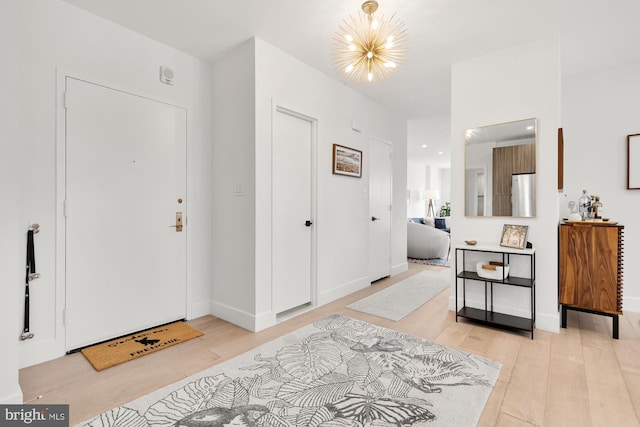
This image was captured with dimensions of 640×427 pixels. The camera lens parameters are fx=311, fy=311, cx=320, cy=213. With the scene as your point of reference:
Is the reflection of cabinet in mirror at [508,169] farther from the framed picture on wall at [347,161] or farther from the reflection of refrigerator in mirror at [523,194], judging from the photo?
the framed picture on wall at [347,161]

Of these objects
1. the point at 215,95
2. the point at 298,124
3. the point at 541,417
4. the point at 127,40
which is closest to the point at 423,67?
the point at 298,124

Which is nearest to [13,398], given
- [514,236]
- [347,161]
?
[347,161]

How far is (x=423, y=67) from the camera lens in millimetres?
3330

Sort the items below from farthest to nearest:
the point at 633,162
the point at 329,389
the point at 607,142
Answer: the point at 607,142 < the point at 633,162 < the point at 329,389

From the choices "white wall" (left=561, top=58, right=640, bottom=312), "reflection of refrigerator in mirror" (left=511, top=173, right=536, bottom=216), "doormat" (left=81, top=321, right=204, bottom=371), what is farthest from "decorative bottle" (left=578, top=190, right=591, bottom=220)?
"doormat" (left=81, top=321, right=204, bottom=371)

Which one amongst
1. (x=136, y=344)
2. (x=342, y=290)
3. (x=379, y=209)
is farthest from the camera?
(x=379, y=209)

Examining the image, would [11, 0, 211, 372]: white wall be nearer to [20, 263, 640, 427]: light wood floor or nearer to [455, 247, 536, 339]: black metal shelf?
[20, 263, 640, 427]: light wood floor

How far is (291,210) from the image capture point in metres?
3.15

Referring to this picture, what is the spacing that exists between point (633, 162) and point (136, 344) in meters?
5.05

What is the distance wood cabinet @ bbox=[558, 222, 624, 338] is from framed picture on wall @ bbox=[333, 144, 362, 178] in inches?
85.7

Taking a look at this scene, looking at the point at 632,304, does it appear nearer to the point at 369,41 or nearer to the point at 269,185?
the point at 369,41

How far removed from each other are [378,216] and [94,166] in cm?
336

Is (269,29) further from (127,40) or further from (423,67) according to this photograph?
(423,67)

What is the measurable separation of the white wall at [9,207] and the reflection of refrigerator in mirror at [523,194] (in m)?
3.67
